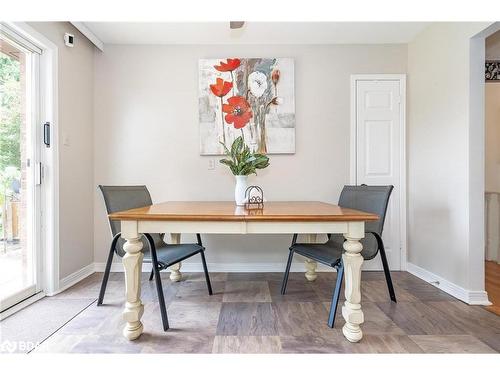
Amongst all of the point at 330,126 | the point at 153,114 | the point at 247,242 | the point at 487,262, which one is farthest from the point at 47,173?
the point at 487,262

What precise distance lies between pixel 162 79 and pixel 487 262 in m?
4.27

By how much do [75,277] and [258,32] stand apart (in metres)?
2.96

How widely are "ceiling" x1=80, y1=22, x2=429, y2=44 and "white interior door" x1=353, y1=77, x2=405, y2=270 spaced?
16.9 inches

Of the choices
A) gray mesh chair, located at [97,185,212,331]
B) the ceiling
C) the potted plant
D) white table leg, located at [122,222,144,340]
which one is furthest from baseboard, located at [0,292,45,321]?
the ceiling

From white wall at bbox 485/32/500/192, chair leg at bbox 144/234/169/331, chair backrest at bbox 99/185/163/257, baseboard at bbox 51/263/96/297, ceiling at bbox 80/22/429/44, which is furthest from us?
white wall at bbox 485/32/500/192

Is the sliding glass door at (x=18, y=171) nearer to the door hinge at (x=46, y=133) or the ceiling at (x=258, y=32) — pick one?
the door hinge at (x=46, y=133)

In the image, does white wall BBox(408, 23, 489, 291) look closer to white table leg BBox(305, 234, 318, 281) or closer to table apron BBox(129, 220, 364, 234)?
white table leg BBox(305, 234, 318, 281)

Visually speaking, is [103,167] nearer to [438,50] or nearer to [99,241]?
[99,241]

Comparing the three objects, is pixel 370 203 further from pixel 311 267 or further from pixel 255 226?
pixel 255 226

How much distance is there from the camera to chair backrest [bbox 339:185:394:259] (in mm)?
2061

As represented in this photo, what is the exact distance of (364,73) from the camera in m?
2.89

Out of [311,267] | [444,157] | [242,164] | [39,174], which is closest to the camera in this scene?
[242,164]

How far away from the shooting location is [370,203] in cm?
220

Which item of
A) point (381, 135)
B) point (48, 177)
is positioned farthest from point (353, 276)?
point (48, 177)
